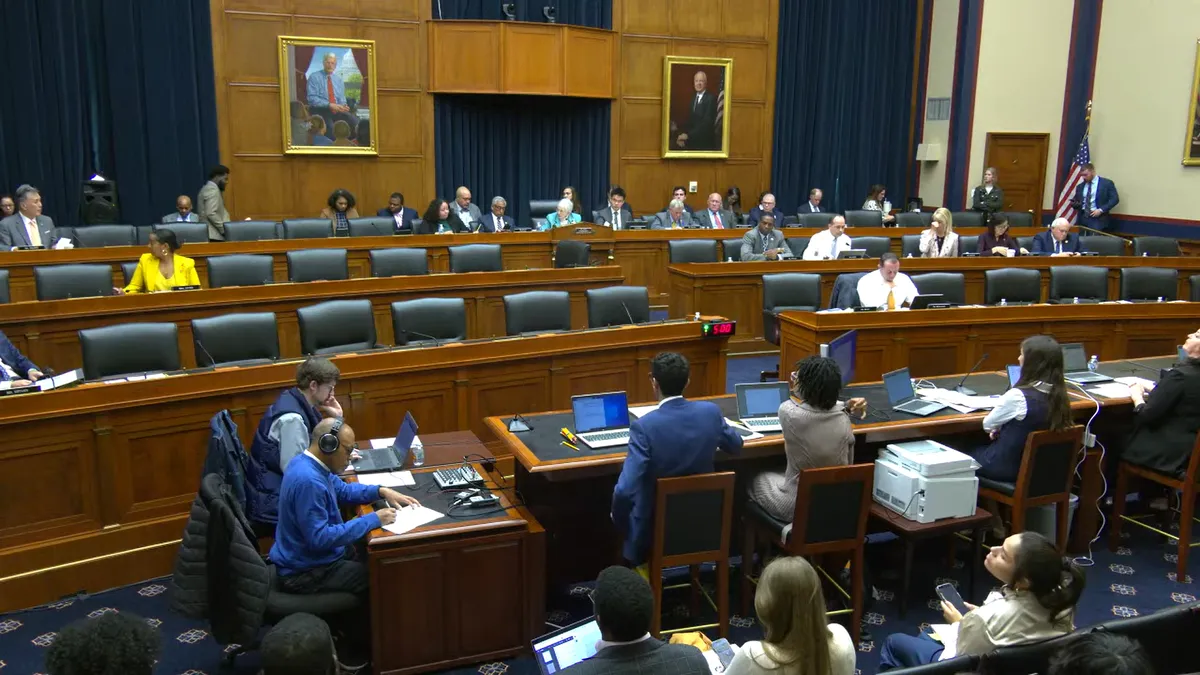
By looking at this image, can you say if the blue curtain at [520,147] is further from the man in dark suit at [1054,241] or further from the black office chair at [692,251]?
the man in dark suit at [1054,241]

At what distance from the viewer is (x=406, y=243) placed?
8.70m

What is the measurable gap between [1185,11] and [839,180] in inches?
191

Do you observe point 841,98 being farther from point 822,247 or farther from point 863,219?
point 822,247

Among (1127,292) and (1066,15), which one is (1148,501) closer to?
(1127,292)

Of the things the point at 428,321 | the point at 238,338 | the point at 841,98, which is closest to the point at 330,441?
the point at 238,338

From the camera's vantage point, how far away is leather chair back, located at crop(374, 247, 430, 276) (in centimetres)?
779

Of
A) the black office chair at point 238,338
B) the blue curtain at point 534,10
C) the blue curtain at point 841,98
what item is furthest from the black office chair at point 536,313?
the blue curtain at point 841,98

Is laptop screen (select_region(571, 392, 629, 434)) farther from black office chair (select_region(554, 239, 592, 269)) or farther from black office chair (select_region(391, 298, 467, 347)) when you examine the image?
black office chair (select_region(554, 239, 592, 269))

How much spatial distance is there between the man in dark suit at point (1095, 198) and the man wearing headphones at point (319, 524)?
11114 millimetres

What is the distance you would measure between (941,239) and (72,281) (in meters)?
7.63

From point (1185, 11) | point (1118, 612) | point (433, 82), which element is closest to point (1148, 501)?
point (1118, 612)

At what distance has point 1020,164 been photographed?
504 inches

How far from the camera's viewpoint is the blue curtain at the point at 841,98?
1353 cm

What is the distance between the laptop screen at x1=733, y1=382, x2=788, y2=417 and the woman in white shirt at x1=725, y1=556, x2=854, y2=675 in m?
2.15
